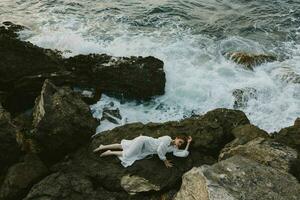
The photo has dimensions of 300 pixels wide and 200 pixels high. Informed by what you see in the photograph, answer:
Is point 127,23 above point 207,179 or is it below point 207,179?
below

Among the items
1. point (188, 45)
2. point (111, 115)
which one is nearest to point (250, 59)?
point (188, 45)

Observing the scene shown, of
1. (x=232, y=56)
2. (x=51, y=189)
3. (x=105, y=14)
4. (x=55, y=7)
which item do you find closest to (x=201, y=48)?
(x=232, y=56)

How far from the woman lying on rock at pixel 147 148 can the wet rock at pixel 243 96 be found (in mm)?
4132

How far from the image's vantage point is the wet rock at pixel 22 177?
9.62 m

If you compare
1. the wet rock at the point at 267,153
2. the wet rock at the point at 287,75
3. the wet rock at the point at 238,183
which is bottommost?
the wet rock at the point at 287,75

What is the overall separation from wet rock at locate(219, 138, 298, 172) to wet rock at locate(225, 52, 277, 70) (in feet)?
21.1

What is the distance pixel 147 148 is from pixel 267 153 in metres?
2.86

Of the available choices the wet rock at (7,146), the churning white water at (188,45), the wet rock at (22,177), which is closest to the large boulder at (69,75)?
the churning white water at (188,45)

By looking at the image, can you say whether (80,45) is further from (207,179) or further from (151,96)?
(207,179)

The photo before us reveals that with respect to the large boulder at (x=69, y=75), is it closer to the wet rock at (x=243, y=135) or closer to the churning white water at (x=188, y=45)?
the churning white water at (x=188, y=45)

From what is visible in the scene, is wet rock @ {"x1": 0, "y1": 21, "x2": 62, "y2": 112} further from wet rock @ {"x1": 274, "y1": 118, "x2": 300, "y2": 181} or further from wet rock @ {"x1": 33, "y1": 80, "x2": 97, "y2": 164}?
wet rock @ {"x1": 274, "y1": 118, "x2": 300, "y2": 181}

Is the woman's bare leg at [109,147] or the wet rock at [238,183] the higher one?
the wet rock at [238,183]

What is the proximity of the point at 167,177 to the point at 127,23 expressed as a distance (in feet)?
36.9

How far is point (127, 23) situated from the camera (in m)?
19.7
